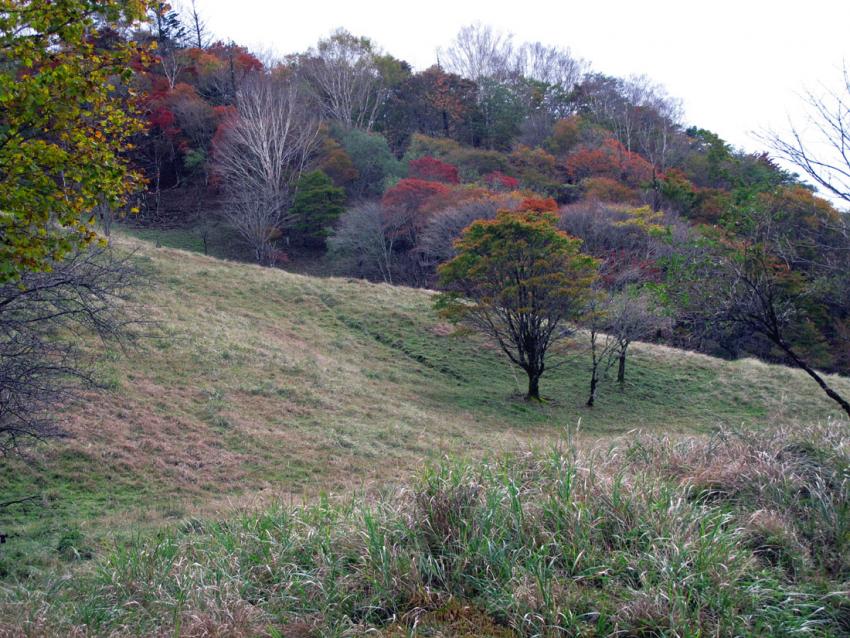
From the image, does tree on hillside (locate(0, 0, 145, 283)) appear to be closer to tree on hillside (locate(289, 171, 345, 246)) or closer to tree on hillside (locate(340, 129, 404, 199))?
tree on hillside (locate(289, 171, 345, 246))

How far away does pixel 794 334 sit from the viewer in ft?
84.3

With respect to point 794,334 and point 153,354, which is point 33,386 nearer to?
point 153,354

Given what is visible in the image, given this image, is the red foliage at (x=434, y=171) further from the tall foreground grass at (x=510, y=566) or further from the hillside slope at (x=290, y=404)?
the tall foreground grass at (x=510, y=566)

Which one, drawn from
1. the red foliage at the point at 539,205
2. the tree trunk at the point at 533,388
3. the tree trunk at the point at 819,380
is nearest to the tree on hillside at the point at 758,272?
the tree trunk at the point at 819,380

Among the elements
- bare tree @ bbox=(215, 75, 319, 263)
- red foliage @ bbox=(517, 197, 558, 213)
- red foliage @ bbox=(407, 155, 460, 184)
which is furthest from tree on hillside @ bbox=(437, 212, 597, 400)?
red foliage @ bbox=(407, 155, 460, 184)

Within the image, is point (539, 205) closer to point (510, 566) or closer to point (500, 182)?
point (500, 182)

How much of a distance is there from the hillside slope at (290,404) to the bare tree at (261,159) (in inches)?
461

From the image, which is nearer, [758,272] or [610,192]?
[758,272]

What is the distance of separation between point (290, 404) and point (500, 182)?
31628mm

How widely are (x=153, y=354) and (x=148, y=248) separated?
1516cm

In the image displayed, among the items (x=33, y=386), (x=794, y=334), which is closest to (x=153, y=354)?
(x=33, y=386)

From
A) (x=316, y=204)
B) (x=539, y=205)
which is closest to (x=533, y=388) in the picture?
(x=539, y=205)

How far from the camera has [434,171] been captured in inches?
1893

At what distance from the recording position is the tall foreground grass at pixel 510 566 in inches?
140
